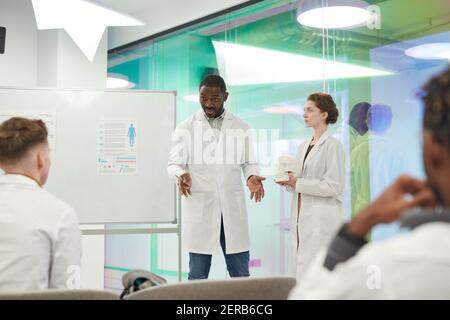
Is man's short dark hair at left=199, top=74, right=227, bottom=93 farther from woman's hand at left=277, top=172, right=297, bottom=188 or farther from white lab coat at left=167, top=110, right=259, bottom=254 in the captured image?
woman's hand at left=277, top=172, right=297, bottom=188

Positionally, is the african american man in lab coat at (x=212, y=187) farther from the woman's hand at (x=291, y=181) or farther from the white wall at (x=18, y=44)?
the white wall at (x=18, y=44)

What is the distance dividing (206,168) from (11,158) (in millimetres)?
1357

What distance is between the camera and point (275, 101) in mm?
3416

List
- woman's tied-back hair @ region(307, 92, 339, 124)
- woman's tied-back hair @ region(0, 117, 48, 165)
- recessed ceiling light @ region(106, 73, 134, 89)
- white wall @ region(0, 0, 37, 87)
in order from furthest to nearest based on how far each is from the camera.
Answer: recessed ceiling light @ region(106, 73, 134, 89) → white wall @ region(0, 0, 37, 87) → woman's tied-back hair @ region(307, 92, 339, 124) → woman's tied-back hair @ region(0, 117, 48, 165)

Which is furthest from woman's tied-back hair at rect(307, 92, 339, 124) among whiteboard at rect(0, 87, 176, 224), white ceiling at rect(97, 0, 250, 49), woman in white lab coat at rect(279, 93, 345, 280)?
white ceiling at rect(97, 0, 250, 49)

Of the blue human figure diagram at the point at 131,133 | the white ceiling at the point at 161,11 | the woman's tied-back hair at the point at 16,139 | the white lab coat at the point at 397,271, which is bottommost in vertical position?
the white lab coat at the point at 397,271

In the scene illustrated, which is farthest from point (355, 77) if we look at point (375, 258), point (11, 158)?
point (375, 258)

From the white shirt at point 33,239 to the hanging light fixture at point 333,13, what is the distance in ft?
5.85

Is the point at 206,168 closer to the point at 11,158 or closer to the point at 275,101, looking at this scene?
the point at 275,101

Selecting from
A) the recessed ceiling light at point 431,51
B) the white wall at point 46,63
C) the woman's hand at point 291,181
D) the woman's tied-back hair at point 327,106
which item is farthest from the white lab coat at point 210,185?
the white wall at point 46,63

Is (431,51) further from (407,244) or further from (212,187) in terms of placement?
(407,244)

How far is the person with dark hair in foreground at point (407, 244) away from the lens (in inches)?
A: 28.4

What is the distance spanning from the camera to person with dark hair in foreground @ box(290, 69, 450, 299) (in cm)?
72

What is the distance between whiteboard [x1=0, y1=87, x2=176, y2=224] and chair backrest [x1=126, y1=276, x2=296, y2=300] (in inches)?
76.0
